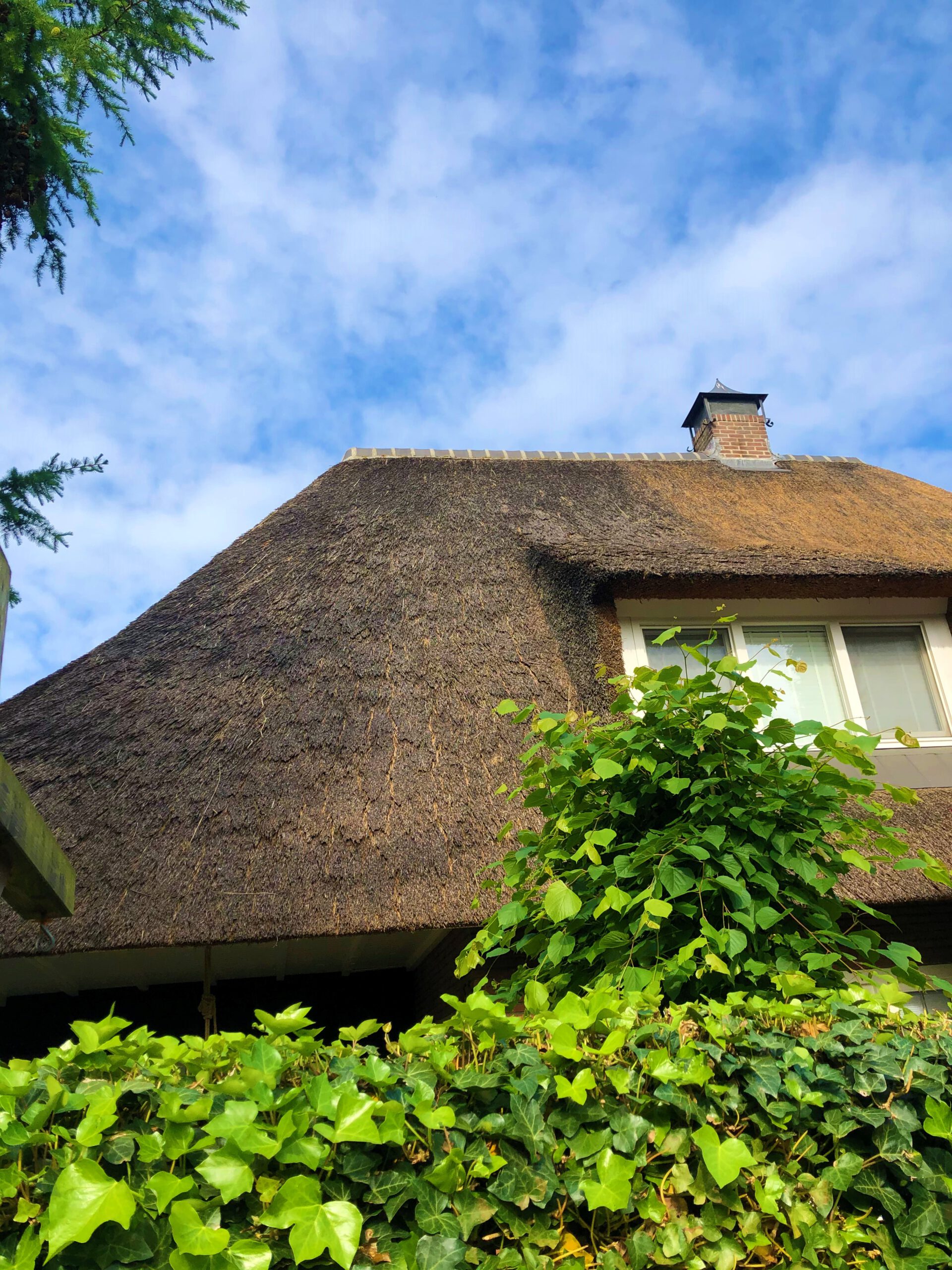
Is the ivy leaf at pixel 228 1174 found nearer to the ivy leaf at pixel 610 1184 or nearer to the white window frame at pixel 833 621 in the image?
the ivy leaf at pixel 610 1184

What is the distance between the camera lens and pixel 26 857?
7.38 feet

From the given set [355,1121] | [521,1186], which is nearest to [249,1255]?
[355,1121]

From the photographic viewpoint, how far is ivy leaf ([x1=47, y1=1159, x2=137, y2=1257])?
1.36m

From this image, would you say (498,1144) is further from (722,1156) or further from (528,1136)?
(722,1156)

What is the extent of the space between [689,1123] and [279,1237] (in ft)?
2.96

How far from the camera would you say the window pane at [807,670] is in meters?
6.77

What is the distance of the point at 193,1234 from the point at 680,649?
226 inches

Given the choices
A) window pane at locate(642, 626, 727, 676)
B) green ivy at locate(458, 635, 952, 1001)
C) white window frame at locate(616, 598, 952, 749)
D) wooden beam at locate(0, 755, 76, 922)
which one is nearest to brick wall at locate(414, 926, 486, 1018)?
green ivy at locate(458, 635, 952, 1001)

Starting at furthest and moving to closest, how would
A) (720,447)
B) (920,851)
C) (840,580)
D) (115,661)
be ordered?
1. (720,447)
2. (840,580)
3. (115,661)
4. (920,851)

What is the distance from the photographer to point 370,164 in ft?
25.1

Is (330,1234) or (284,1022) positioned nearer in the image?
(330,1234)

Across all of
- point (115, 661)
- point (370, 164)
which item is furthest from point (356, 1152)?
point (370, 164)

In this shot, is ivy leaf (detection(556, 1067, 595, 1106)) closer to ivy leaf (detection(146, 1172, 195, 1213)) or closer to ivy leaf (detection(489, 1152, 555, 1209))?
ivy leaf (detection(489, 1152, 555, 1209))

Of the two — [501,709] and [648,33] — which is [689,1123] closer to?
[501,709]
